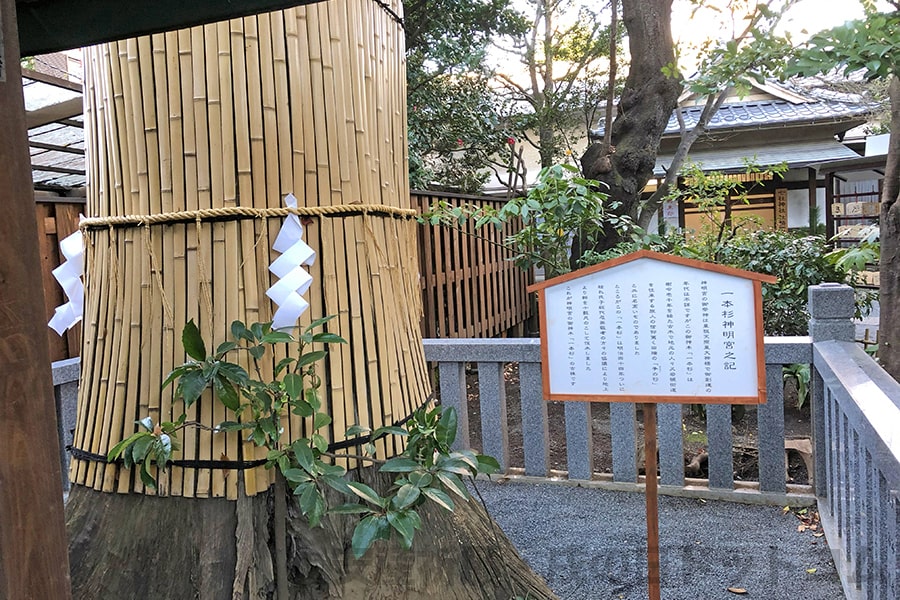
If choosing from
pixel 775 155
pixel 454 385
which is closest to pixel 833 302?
pixel 454 385

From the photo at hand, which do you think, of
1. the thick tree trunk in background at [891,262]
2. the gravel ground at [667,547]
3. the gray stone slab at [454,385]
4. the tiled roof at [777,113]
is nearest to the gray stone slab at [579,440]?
the gravel ground at [667,547]

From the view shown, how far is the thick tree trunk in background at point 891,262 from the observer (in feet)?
10.2

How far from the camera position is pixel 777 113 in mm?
11383

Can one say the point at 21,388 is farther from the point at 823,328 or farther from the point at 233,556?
the point at 823,328

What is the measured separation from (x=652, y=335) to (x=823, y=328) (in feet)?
5.07

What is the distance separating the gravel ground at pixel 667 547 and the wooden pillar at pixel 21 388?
2124mm

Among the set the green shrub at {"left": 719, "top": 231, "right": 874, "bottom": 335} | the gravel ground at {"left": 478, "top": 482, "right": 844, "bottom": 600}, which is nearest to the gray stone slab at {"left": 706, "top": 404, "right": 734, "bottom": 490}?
the gravel ground at {"left": 478, "top": 482, "right": 844, "bottom": 600}

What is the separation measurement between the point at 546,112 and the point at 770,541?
836 centimetres

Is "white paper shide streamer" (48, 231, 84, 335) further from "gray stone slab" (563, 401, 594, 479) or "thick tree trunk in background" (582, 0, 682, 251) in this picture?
"thick tree trunk in background" (582, 0, 682, 251)

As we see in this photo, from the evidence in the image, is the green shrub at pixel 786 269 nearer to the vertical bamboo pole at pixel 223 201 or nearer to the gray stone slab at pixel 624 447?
the gray stone slab at pixel 624 447

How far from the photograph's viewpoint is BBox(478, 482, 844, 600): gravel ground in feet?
8.51

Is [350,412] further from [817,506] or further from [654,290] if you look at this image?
[817,506]

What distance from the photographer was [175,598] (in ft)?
5.12

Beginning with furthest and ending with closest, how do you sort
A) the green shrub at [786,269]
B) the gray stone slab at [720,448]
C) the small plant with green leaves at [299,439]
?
the green shrub at [786,269], the gray stone slab at [720,448], the small plant with green leaves at [299,439]
